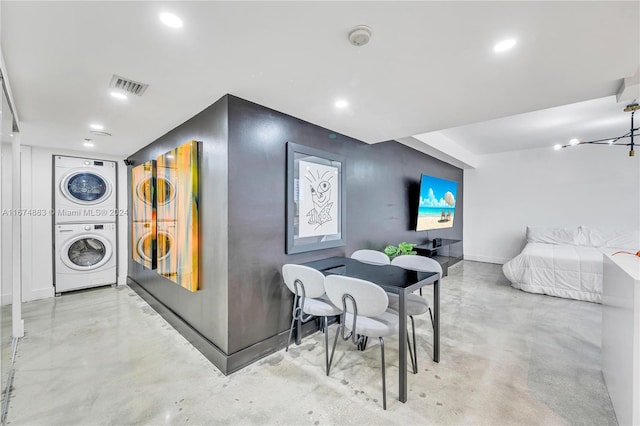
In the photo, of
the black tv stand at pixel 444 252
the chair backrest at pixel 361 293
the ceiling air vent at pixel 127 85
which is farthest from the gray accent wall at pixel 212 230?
the black tv stand at pixel 444 252

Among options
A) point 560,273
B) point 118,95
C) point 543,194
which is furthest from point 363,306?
point 543,194

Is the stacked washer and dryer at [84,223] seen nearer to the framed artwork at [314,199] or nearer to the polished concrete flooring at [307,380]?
the polished concrete flooring at [307,380]

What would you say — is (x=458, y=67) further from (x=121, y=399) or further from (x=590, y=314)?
(x=590, y=314)

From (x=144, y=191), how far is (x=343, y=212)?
2726mm

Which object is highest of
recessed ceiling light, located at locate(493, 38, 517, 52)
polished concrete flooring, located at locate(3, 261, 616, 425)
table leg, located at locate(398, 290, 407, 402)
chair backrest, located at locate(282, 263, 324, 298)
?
recessed ceiling light, located at locate(493, 38, 517, 52)

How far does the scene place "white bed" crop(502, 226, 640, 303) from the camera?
3.92 m

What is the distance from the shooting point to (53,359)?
2.30 meters

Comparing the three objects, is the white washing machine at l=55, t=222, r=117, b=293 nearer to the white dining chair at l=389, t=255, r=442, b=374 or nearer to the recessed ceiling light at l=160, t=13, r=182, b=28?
the recessed ceiling light at l=160, t=13, r=182, b=28

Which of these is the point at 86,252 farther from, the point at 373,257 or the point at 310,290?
the point at 373,257

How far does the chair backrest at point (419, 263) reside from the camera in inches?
96.8

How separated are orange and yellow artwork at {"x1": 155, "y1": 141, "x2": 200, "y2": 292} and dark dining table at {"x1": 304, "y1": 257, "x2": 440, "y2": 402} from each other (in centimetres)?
119

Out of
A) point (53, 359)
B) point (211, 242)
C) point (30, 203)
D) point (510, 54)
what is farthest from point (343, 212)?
point (30, 203)

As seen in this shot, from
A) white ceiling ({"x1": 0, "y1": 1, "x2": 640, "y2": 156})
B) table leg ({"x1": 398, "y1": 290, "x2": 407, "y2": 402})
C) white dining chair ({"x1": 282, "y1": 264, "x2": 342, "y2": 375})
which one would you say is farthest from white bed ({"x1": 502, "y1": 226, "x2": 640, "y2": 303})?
white dining chair ({"x1": 282, "y1": 264, "x2": 342, "y2": 375})

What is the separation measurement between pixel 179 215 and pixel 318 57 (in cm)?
204
